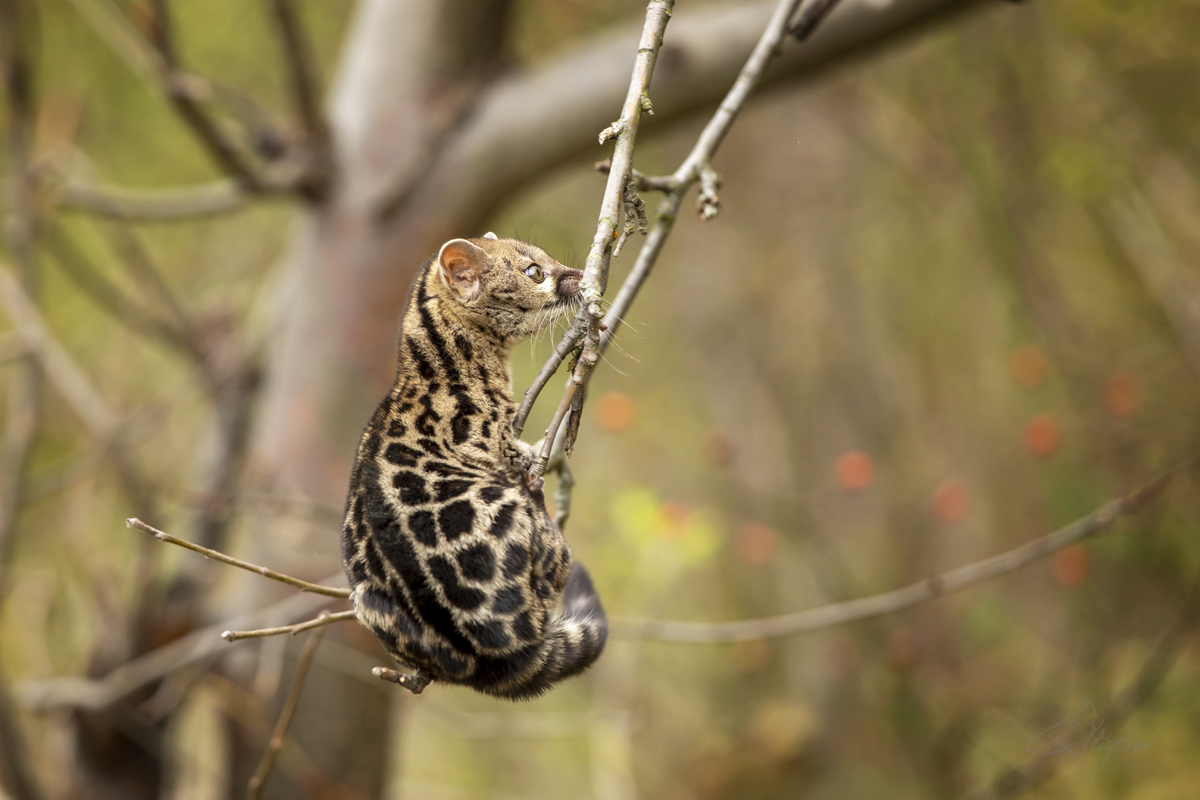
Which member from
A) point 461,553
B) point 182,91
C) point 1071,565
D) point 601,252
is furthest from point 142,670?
point 1071,565

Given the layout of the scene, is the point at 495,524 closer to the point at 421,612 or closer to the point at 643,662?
the point at 421,612

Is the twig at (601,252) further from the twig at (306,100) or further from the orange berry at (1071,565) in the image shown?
the orange berry at (1071,565)

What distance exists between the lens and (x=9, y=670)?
706cm

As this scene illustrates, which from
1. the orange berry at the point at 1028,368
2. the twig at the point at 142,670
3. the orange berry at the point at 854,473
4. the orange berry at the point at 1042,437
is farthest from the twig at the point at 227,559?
the orange berry at the point at 1028,368

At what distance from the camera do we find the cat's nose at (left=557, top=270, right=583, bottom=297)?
2473 millimetres

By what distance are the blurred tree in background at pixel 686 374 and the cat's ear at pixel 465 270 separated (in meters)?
0.56

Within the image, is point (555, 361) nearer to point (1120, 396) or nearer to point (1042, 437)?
point (1042, 437)

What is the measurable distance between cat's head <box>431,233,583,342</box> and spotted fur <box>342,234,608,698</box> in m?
0.11

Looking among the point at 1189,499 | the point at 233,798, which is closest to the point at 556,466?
the point at 233,798

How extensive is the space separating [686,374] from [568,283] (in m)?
5.21

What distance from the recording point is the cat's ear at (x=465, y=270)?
2498 millimetres

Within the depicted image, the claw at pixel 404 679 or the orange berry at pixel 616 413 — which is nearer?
the claw at pixel 404 679

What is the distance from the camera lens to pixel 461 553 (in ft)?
6.54

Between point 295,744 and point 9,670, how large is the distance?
13.4ft
